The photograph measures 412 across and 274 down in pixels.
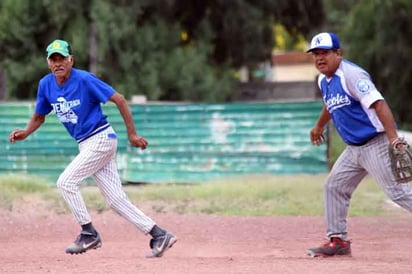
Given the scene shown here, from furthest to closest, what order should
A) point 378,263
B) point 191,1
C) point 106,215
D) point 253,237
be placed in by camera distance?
1. point 191,1
2. point 106,215
3. point 253,237
4. point 378,263

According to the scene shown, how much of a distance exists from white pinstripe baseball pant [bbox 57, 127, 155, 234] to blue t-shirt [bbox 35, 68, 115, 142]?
119 millimetres

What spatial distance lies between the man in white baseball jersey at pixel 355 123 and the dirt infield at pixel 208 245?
63 cm

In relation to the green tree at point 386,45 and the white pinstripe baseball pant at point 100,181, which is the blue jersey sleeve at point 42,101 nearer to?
the white pinstripe baseball pant at point 100,181

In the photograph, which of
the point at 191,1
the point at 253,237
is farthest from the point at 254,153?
the point at 191,1

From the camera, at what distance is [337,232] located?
9000 millimetres

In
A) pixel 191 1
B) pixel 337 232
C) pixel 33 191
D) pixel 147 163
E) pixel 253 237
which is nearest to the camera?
pixel 337 232

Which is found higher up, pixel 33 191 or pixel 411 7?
pixel 411 7

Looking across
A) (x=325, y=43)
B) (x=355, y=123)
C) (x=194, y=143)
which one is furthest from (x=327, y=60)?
(x=194, y=143)

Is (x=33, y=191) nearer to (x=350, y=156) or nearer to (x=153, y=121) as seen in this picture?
(x=153, y=121)

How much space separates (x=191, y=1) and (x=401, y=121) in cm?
569

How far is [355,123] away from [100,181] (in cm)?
225

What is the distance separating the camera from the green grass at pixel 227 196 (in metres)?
13.8

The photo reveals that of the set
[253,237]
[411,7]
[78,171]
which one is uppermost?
[411,7]

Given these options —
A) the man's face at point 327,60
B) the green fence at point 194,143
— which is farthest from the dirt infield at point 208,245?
the green fence at point 194,143
